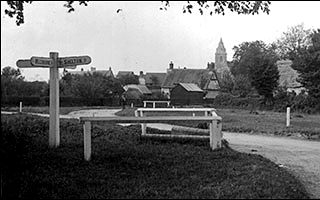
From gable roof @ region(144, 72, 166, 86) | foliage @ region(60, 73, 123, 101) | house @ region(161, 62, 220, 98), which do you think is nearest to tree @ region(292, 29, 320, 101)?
foliage @ region(60, 73, 123, 101)

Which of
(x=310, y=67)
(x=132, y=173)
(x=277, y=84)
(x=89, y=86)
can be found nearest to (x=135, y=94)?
(x=89, y=86)

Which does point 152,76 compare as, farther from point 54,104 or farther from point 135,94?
point 54,104

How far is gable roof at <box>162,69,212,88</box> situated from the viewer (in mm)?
88250

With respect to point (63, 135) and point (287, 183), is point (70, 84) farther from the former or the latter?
point (287, 183)

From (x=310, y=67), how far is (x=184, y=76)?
154 ft

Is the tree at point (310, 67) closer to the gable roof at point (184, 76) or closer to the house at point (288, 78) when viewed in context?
the house at point (288, 78)

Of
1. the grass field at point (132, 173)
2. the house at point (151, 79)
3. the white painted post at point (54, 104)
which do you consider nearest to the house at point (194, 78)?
the house at point (151, 79)

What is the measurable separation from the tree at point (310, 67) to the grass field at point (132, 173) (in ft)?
115

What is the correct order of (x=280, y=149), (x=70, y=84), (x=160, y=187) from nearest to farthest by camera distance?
(x=160, y=187) < (x=280, y=149) < (x=70, y=84)

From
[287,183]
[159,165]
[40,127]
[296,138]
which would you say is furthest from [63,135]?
[296,138]

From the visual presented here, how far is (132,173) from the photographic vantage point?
707 centimetres

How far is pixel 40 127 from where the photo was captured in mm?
12438

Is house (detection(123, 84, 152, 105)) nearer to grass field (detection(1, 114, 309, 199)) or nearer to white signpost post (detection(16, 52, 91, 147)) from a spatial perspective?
white signpost post (detection(16, 52, 91, 147))

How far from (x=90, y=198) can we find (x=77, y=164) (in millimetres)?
2348
